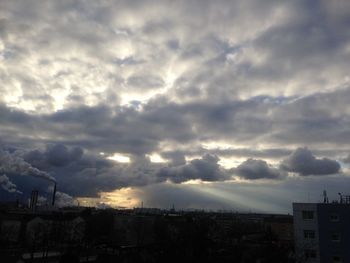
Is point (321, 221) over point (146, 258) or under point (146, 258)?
over

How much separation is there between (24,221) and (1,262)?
138 feet

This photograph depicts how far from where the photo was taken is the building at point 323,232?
154 ft

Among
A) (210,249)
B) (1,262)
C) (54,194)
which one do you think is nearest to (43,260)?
(1,262)

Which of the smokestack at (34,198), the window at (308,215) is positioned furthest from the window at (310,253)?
the smokestack at (34,198)

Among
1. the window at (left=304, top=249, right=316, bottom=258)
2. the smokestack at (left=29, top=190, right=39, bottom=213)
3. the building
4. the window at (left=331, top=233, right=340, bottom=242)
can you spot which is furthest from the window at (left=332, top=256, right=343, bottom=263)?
the smokestack at (left=29, top=190, right=39, bottom=213)

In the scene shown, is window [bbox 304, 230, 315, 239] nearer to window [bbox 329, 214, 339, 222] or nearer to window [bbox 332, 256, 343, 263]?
window [bbox 329, 214, 339, 222]

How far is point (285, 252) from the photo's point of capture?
51.9m

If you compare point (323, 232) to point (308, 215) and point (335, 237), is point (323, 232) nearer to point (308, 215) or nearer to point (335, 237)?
A: point (335, 237)

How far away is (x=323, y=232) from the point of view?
158 feet

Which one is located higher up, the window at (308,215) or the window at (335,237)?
the window at (308,215)

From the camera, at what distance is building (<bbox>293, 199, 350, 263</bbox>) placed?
46969 millimetres

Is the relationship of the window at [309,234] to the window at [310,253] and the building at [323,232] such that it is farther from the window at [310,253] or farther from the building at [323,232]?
the window at [310,253]

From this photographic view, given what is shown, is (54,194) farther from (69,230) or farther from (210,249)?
(210,249)

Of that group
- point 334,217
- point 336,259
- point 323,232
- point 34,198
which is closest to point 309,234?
point 323,232
